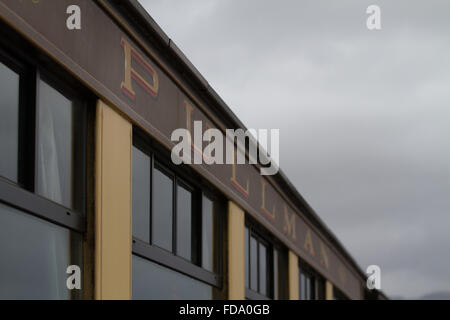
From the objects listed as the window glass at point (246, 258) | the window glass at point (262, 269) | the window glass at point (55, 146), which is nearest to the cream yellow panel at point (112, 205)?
the window glass at point (55, 146)

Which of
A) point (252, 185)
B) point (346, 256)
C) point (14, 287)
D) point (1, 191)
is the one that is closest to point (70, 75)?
point (1, 191)

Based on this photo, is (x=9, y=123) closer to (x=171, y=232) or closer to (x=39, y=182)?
(x=39, y=182)

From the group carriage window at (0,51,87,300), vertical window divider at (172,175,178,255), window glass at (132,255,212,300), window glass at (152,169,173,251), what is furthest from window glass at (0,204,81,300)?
vertical window divider at (172,175,178,255)

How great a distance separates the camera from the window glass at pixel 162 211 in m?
9.96

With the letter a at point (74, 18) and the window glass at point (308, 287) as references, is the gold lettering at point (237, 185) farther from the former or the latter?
the window glass at point (308, 287)

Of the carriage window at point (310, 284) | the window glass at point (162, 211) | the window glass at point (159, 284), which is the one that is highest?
the window glass at point (162, 211)

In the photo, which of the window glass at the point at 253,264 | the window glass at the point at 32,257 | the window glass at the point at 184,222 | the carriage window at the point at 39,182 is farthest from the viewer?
the window glass at the point at 253,264

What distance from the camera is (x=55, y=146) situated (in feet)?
25.4

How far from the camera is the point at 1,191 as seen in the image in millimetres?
6715

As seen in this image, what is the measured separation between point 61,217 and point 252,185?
738 cm

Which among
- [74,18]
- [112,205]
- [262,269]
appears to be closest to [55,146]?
[112,205]

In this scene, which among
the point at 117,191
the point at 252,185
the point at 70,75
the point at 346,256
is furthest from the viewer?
the point at 346,256

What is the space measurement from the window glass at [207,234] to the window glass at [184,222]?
470mm

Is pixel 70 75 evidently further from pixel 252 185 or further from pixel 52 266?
pixel 252 185
